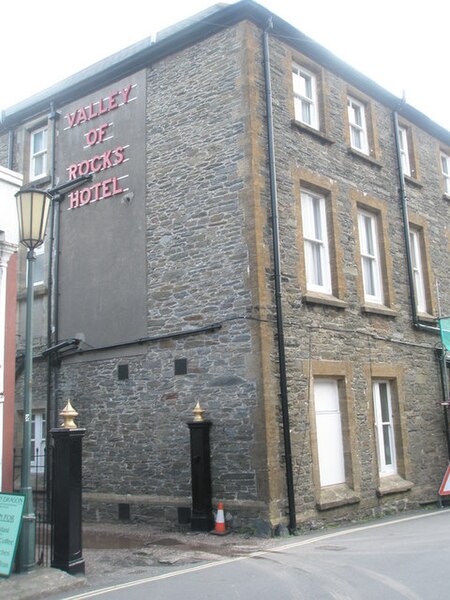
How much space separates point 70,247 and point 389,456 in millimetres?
8944

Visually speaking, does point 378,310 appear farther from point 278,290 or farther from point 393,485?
point 393,485

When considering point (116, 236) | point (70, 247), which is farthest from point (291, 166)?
point (70, 247)

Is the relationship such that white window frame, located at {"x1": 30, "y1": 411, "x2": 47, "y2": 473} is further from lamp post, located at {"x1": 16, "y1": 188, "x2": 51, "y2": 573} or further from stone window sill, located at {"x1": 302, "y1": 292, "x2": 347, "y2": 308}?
stone window sill, located at {"x1": 302, "y1": 292, "x2": 347, "y2": 308}

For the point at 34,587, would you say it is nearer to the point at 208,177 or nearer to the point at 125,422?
the point at 125,422

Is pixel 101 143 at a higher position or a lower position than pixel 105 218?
higher

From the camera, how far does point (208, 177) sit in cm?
1307

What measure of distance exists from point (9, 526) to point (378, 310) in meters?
9.48

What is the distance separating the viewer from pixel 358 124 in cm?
1655

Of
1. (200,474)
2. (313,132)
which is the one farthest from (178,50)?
(200,474)

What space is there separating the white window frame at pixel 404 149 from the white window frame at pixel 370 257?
2888 mm

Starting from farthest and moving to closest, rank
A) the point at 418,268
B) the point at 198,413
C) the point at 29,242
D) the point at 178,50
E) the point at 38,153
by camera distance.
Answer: the point at 418,268 → the point at 38,153 → the point at 178,50 → the point at 198,413 → the point at 29,242

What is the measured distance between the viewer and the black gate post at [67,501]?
8.24m

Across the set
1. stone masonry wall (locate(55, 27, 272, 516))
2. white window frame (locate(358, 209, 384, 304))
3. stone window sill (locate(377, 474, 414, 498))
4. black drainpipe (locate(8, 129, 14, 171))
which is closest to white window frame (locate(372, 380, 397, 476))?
stone window sill (locate(377, 474, 414, 498))

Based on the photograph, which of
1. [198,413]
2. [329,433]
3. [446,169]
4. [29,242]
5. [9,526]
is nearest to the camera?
[9,526]
